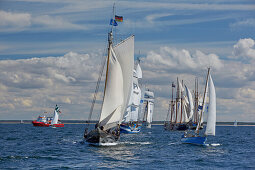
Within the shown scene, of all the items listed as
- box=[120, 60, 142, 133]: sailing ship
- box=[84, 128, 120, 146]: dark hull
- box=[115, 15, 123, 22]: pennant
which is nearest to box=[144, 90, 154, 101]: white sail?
box=[120, 60, 142, 133]: sailing ship

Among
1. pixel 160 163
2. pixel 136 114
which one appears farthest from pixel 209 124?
pixel 136 114

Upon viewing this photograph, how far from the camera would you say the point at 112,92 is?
68.6 m

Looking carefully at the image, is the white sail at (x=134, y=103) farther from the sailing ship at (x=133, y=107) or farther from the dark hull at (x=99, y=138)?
the dark hull at (x=99, y=138)

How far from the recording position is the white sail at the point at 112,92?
68.2 m

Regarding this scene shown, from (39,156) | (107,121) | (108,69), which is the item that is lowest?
(39,156)

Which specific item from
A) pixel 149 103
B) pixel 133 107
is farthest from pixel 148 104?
pixel 133 107

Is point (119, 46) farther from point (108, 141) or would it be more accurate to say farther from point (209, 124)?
point (209, 124)

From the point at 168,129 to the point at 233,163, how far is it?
118 meters

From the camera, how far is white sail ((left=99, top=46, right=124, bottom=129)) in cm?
6825

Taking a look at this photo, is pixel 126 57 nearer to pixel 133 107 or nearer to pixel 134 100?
pixel 134 100

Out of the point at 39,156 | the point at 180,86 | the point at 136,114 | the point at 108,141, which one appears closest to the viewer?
the point at 39,156

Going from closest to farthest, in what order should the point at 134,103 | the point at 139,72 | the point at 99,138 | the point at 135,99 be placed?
the point at 99,138 < the point at 135,99 < the point at 134,103 < the point at 139,72

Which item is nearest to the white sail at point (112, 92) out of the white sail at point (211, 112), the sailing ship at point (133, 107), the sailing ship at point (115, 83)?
the sailing ship at point (115, 83)

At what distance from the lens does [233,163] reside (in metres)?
52.5
